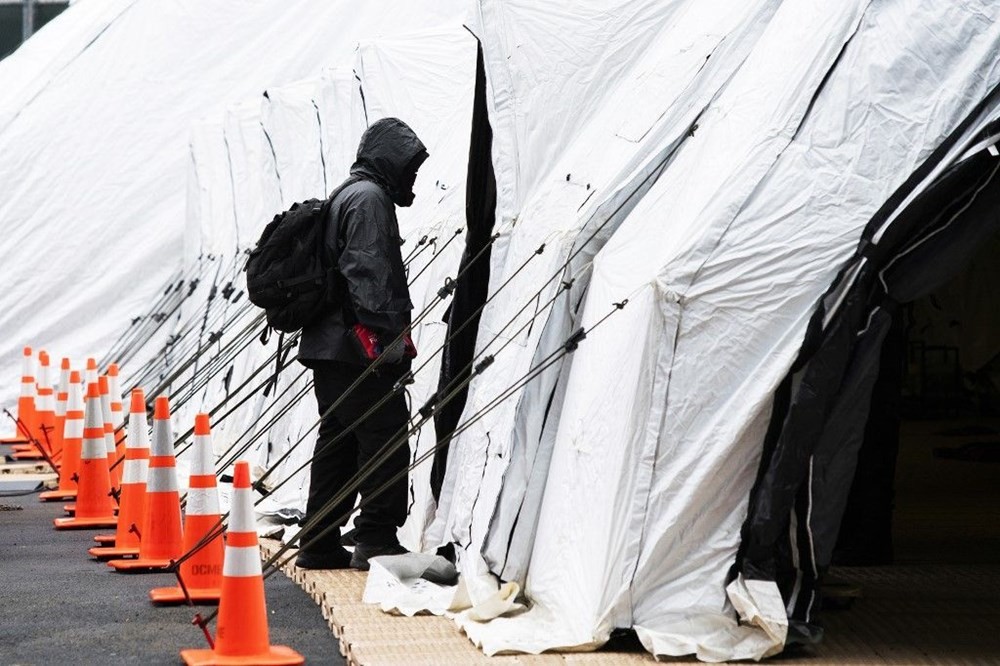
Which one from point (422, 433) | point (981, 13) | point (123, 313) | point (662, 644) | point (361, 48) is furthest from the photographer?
point (123, 313)

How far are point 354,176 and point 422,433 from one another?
4.22 ft

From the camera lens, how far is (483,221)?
8148mm

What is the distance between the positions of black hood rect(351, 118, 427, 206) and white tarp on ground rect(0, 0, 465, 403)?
10.3 metres

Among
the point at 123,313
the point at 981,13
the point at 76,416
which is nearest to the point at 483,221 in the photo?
the point at 981,13

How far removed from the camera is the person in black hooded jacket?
24.9 ft

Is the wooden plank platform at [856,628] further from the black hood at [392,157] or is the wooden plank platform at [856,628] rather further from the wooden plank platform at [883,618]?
the black hood at [392,157]

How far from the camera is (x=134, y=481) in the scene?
8.77 meters

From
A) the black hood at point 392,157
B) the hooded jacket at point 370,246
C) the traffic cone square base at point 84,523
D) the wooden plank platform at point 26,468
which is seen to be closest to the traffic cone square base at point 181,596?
the hooded jacket at point 370,246

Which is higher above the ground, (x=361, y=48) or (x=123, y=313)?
(x=361, y=48)

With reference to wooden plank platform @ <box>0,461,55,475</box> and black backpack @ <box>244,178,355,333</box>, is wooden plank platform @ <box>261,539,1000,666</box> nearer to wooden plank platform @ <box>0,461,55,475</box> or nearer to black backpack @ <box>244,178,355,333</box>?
black backpack @ <box>244,178,355,333</box>

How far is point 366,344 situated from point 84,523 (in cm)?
309

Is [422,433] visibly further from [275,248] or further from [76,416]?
[76,416]

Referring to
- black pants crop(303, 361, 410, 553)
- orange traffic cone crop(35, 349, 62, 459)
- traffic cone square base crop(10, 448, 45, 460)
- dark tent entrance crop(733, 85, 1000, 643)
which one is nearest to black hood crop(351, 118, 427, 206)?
black pants crop(303, 361, 410, 553)

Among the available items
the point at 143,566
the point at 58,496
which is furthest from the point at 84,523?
the point at 143,566
